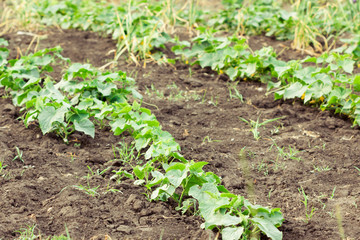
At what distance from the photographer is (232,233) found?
2.10m

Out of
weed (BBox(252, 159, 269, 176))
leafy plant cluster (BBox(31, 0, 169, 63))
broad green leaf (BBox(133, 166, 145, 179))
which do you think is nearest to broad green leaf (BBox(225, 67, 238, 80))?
leafy plant cluster (BBox(31, 0, 169, 63))

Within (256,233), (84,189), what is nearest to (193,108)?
(84,189)

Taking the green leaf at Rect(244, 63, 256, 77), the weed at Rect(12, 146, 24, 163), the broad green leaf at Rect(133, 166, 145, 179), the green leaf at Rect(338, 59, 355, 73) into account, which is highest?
the green leaf at Rect(338, 59, 355, 73)

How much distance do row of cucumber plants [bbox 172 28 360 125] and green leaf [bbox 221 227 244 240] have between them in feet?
5.70

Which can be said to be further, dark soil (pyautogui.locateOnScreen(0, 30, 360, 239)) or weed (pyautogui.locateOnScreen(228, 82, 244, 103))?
weed (pyautogui.locateOnScreen(228, 82, 244, 103))

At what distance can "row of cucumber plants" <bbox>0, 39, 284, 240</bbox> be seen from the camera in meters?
2.17

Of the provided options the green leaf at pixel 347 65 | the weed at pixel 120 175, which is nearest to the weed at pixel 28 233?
the weed at pixel 120 175

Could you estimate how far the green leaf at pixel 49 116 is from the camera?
2.99 m

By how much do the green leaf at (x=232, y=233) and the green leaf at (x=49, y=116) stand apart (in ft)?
4.55

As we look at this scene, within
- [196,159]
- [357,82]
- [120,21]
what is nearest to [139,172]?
[196,159]

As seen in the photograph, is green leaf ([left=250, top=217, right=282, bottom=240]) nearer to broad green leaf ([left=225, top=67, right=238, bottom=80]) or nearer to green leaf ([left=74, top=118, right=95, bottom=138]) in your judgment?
green leaf ([left=74, top=118, right=95, bottom=138])

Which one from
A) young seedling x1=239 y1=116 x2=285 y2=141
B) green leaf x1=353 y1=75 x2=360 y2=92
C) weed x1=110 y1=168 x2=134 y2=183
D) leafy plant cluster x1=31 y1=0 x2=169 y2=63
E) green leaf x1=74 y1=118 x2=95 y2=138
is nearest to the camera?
weed x1=110 y1=168 x2=134 y2=183

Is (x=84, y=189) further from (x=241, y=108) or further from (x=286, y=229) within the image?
(x=241, y=108)

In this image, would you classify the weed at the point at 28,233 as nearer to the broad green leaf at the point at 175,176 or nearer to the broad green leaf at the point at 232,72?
the broad green leaf at the point at 175,176
